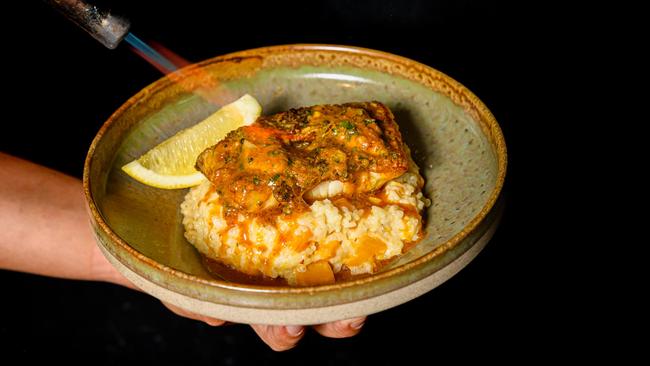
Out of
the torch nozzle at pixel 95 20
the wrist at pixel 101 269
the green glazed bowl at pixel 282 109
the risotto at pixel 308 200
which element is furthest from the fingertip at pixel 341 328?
the torch nozzle at pixel 95 20

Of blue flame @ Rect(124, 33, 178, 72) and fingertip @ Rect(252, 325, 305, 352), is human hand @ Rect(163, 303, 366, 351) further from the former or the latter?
blue flame @ Rect(124, 33, 178, 72)

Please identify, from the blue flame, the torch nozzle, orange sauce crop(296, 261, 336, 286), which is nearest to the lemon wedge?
the blue flame

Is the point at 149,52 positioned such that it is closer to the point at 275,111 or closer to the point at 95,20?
the point at 95,20

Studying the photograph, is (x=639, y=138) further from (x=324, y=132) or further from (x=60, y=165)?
(x=60, y=165)

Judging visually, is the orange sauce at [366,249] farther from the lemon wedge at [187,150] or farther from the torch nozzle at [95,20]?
the torch nozzle at [95,20]

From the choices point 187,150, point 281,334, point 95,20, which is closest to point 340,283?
point 281,334

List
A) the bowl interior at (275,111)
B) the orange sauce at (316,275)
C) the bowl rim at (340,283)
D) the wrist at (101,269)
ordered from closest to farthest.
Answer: the bowl rim at (340,283) → the orange sauce at (316,275) → the bowl interior at (275,111) → the wrist at (101,269)
